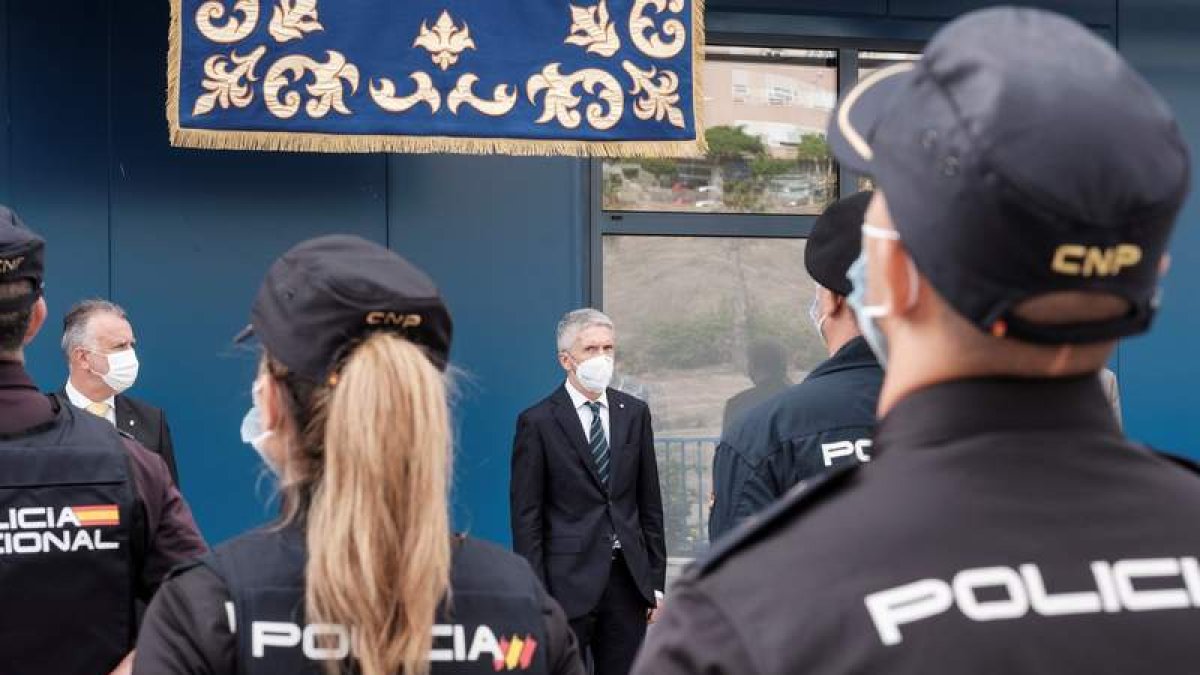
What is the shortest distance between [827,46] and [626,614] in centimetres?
288

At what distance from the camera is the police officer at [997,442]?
1.07 m

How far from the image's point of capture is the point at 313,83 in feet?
18.2

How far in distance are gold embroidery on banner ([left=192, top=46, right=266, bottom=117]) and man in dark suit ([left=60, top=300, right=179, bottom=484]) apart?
87cm

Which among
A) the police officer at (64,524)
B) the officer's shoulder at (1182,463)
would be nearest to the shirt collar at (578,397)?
the police officer at (64,524)

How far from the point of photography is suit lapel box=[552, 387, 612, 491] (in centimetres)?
575

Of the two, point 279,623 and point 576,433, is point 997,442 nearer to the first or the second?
point 279,623

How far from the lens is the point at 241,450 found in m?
6.15

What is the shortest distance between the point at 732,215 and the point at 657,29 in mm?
1267

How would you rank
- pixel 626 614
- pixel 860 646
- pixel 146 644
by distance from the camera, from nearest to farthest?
pixel 860 646 < pixel 146 644 < pixel 626 614

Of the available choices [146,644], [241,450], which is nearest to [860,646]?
[146,644]

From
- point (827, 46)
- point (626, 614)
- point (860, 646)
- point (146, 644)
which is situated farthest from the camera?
point (827, 46)

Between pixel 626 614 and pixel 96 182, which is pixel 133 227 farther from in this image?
pixel 626 614

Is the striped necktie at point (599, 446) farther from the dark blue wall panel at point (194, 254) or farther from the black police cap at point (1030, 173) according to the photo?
the black police cap at point (1030, 173)

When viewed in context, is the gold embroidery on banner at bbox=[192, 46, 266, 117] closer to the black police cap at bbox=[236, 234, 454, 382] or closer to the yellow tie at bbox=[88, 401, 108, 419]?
the yellow tie at bbox=[88, 401, 108, 419]
